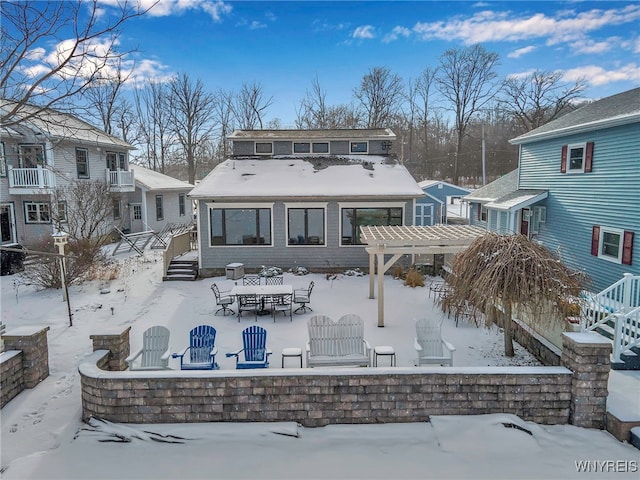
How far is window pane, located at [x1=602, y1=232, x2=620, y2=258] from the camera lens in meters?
10.5

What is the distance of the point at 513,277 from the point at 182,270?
38.4ft

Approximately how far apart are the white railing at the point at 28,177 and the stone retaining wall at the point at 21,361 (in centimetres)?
1405

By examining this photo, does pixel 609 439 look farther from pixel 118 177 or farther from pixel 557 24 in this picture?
pixel 118 177

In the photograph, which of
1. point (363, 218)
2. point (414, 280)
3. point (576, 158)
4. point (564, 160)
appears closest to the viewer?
point (576, 158)

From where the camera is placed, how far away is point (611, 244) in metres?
10.7

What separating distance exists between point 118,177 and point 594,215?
21661mm

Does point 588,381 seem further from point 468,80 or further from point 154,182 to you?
point 468,80

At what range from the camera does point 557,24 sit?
13992 millimetres

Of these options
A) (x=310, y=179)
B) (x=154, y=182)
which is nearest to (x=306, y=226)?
(x=310, y=179)

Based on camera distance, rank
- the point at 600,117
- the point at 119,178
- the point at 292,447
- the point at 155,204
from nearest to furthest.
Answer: the point at 292,447 < the point at 600,117 < the point at 119,178 < the point at 155,204

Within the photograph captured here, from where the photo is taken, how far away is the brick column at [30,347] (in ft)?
21.2

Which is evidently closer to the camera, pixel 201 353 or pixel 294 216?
pixel 201 353

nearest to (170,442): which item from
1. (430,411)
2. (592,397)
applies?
(430,411)

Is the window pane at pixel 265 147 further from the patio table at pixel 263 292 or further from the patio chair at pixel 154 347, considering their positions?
the patio chair at pixel 154 347
